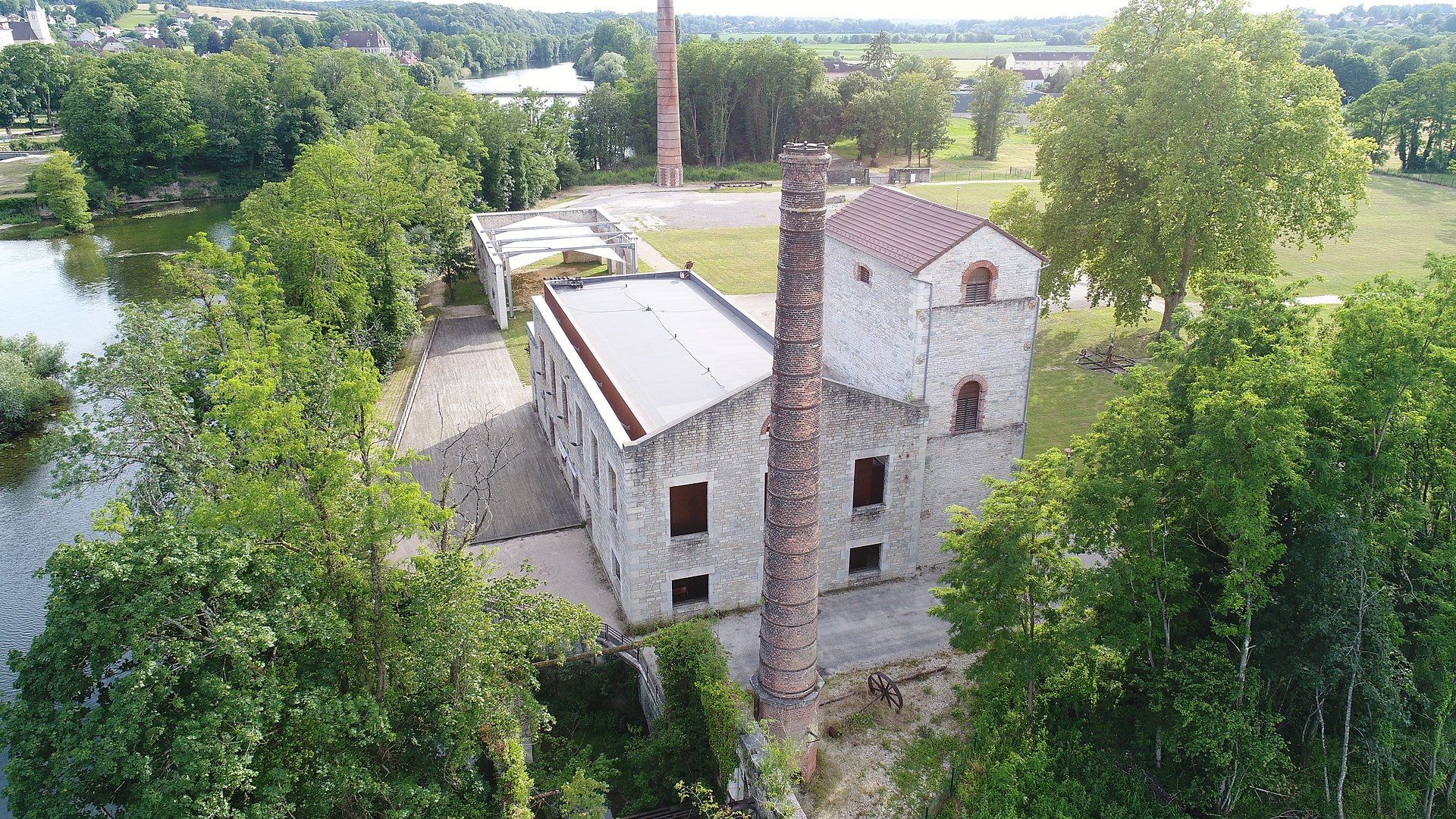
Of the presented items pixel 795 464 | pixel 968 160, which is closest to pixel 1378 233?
pixel 968 160

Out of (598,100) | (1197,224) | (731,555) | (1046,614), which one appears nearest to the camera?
(1046,614)

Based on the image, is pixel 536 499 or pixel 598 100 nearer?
pixel 536 499

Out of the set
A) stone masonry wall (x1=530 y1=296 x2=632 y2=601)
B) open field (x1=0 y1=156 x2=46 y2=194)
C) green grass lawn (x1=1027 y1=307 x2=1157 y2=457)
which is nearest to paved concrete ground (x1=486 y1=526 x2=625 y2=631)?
stone masonry wall (x1=530 y1=296 x2=632 y2=601)

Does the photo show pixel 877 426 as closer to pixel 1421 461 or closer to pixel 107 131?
pixel 1421 461

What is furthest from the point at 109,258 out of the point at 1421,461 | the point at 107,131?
the point at 1421,461

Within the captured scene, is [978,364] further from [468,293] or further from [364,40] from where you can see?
[364,40]

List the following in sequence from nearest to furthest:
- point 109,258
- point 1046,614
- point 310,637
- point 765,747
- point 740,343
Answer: point 310,637
point 765,747
point 1046,614
point 740,343
point 109,258
